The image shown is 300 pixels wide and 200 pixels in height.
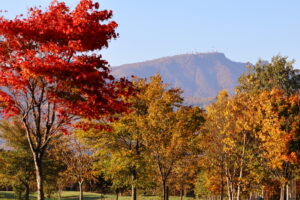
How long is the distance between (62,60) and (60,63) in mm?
135

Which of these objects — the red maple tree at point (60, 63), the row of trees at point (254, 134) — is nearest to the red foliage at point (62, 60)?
the red maple tree at point (60, 63)

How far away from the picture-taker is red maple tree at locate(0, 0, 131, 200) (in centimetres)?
1468

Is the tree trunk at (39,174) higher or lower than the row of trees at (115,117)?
lower

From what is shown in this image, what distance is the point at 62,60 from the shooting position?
559 inches

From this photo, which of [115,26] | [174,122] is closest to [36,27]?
[115,26]

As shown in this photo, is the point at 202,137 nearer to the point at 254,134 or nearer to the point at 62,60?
the point at 254,134

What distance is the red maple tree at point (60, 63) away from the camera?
14.7 meters

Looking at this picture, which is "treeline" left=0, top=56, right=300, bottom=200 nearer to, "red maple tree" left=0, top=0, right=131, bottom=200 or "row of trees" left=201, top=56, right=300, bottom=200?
"row of trees" left=201, top=56, right=300, bottom=200

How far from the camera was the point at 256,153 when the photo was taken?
33.4m

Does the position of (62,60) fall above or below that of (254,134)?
above

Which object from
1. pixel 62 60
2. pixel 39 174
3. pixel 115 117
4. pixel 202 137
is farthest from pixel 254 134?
pixel 62 60

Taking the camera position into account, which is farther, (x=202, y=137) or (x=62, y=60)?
(x=202, y=137)

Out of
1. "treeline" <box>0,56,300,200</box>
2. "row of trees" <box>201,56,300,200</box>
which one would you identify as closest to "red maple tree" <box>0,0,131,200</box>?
"treeline" <box>0,56,300,200</box>

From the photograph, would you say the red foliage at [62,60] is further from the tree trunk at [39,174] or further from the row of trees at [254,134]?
the row of trees at [254,134]
